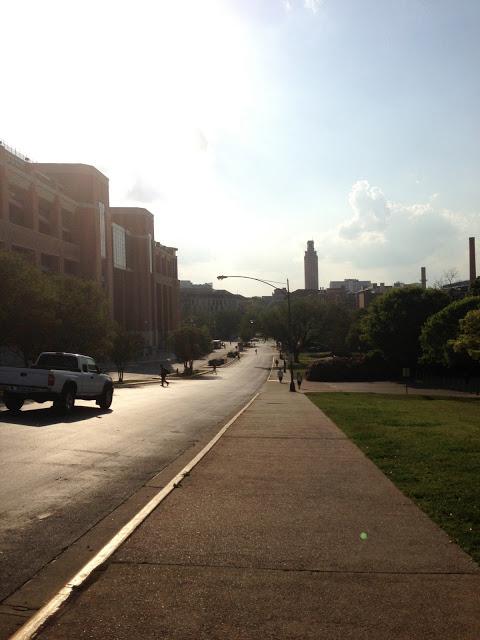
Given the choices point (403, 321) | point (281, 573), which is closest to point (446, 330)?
point (403, 321)

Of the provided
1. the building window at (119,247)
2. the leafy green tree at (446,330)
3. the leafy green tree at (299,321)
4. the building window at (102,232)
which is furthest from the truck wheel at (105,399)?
the building window at (119,247)

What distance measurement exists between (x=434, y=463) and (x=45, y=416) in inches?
480

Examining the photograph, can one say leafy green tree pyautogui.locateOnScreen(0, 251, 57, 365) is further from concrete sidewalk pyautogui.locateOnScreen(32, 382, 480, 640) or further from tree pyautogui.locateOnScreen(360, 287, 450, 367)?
tree pyautogui.locateOnScreen(360, 287, 450, 367)

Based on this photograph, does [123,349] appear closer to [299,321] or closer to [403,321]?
[403,321]

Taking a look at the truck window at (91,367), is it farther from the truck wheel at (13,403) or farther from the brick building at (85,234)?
the brick building at (85,234)

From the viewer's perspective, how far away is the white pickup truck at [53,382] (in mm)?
18656

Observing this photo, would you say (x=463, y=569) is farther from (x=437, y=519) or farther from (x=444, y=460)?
(x=444, y=460)

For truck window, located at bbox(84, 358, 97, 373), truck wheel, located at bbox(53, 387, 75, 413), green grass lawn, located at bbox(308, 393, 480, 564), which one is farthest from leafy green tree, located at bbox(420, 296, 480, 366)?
truck wheel, located at bbox(53, 387, 75, 413)

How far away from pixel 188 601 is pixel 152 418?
1531 cm

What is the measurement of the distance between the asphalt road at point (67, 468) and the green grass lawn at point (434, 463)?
12.1 ft

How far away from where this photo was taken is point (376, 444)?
13023 mm

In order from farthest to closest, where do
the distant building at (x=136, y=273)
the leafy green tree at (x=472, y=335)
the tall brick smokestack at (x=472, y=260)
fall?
the distant building at (x=136, y=273) < the tall brick smokestack at (x=472, y=260) < the leafy green tree at (x=472, y=335)

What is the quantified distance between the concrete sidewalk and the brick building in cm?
3795

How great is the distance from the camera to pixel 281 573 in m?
5.20
